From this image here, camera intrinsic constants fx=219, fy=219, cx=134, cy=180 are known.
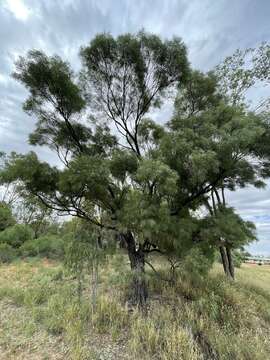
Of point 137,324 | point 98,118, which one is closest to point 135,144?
point 98,118

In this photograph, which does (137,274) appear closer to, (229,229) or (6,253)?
(229,229)

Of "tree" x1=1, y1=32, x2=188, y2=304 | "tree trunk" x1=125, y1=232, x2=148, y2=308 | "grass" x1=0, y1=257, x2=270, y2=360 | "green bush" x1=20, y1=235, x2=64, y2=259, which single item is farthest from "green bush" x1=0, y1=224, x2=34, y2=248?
"tree trunk" x1=125, y1=232, x2=148, y2=308

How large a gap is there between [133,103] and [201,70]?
2.10m

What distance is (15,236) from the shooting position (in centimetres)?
1220

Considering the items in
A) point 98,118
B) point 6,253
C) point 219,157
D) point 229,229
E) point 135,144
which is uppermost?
point 98,118

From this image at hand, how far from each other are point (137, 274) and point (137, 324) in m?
1.37

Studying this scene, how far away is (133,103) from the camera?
5.98 metres

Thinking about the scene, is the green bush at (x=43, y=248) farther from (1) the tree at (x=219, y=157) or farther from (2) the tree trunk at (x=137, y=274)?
(1) the tree at (x=219, y=157)

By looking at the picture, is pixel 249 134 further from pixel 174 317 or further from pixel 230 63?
pixel 230 63

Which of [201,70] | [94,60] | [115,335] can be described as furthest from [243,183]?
[94,60]

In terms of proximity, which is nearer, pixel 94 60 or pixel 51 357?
pixel 51 357

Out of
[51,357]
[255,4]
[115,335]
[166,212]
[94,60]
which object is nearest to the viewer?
[51,357]

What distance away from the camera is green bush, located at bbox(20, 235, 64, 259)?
12.0 metres

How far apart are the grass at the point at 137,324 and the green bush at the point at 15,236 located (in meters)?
6.66
